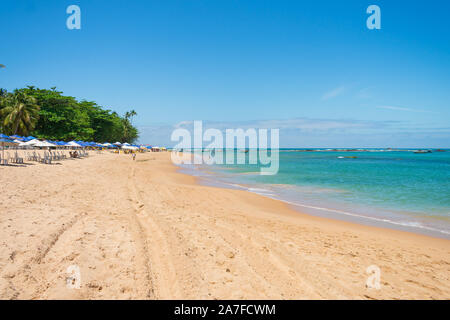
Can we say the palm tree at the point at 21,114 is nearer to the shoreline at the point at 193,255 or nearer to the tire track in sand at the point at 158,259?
the shoreline at the point at 193,255

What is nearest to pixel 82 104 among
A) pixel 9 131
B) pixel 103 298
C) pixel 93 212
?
pixel 9 131

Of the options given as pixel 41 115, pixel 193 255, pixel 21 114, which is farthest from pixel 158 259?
pixel 41 115

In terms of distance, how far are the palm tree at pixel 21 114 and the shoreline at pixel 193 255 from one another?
4532cm

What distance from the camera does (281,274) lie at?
4.21 meters

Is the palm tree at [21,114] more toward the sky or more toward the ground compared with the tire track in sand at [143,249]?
more toward the sky

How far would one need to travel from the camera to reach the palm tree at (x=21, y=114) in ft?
137

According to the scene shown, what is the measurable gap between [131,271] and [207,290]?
1.37 meters

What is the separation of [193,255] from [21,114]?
52.7 metres

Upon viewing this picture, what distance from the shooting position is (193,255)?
472 cm

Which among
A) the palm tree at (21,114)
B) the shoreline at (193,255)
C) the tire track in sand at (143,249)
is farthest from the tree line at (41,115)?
the tire track in sand at (143,249)

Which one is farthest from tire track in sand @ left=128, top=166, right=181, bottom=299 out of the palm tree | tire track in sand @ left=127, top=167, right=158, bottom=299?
the palm tree

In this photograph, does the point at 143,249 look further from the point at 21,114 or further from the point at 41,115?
the point at 41,115

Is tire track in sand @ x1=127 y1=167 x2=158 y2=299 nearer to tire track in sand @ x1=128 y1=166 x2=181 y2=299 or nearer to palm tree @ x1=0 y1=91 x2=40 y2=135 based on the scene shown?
tire track in sand @ x1=128 y1=166 x2=181 y2=299
